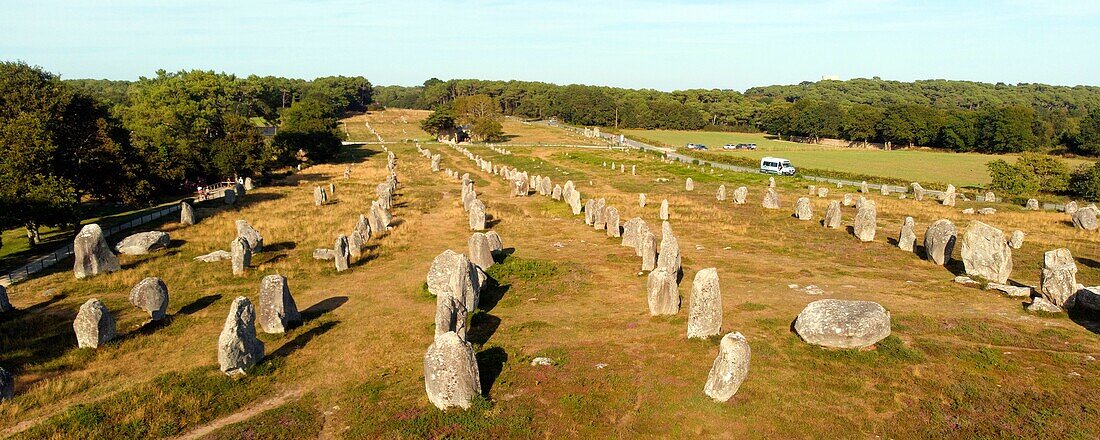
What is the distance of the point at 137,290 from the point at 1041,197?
62.4m

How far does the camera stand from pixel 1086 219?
115 ft

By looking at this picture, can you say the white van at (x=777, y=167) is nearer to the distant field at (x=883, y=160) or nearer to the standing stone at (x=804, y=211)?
the distant field at (x=883, y=160)

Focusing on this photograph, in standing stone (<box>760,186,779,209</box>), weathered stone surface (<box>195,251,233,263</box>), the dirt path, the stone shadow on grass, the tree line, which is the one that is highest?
the tree line

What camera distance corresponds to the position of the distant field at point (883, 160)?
74.3 metres

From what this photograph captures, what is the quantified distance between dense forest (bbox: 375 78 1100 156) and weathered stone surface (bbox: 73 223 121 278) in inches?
4663

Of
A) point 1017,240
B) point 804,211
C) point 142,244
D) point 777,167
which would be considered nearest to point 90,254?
point 142,244

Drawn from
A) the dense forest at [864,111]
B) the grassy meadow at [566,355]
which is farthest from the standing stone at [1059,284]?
the dense forest at [864,111]

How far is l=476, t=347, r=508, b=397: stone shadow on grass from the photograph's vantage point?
15.1m

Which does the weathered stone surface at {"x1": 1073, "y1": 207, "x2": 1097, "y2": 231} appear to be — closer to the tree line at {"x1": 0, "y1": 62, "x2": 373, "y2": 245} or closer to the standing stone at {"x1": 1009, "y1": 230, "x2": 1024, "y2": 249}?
the standing stone at {"x1": 1009, "y1": 230, "x2": 1024, "y2": 249}

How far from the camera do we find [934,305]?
20781mm

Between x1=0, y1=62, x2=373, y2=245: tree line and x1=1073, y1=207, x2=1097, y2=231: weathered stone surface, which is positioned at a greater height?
x1=0, y1=62, x2=373, y2=245: tree line

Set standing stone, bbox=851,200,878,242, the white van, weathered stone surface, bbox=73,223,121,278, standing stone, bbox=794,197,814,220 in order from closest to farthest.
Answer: weathered stone surface, bbox=73,223,121,278 < standing stone, bbox=851,200,878,242 < standing stone, bbox=794,197,814,220 < the white van

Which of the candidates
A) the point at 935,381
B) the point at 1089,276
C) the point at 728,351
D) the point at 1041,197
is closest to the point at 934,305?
the point at 935,381

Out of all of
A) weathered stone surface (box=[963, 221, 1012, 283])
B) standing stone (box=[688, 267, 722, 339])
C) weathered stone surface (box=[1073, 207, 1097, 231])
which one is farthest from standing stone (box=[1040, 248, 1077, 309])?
weathered stone surface (box=[1073, 207, 1097, 231])
